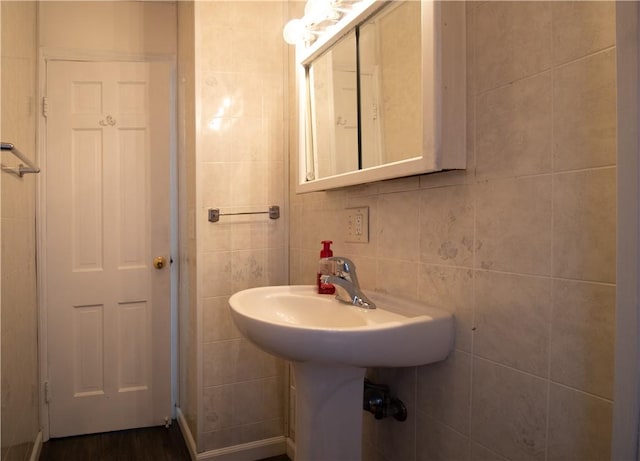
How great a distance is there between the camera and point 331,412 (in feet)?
3.52

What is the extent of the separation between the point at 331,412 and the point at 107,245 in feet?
4.93

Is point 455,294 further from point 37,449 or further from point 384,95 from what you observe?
point 37,449

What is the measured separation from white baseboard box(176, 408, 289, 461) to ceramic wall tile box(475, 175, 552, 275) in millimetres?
1390

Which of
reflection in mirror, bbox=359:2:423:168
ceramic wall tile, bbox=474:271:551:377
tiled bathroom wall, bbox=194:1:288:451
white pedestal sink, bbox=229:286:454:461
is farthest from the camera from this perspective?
tiled bathroom wall, bbox=194:1:288:451

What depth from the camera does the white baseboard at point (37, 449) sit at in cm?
169

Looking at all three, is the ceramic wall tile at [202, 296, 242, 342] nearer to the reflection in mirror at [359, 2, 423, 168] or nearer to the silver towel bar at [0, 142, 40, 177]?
the silver towel bar at [0, 142, 40, 177]

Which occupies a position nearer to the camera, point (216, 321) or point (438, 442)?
point (438, 442)

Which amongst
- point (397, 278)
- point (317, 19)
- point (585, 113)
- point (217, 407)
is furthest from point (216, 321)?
point (585, 113)

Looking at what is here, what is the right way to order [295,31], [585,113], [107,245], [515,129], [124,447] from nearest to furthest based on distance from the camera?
1. [585,113]
2. [515,129]
3. [295,31]
4. [124,447]
5. [107,245]

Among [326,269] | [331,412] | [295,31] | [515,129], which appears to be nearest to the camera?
[515,129]

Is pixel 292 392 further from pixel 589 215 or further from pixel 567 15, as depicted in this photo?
pixel 567 15

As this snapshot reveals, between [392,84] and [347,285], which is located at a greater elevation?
[392,84]

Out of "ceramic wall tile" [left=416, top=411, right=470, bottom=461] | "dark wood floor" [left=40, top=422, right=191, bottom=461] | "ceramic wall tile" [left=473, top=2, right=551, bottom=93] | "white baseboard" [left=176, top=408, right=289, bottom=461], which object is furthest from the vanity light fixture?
"dark wood floor" [left=40, top=422, right=191, bottom=461]

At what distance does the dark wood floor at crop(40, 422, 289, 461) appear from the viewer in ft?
5.94
